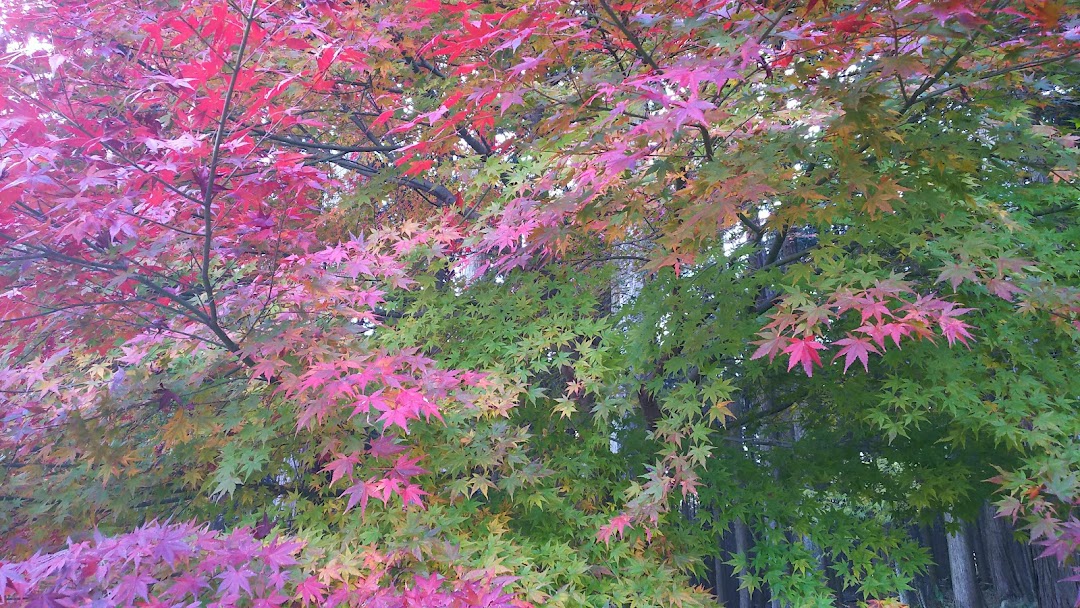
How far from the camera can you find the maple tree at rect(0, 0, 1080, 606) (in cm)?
276

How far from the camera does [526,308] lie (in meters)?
4.13

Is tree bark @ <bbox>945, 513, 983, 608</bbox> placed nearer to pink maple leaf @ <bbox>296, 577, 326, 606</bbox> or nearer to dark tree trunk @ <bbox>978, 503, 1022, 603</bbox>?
dark tree trunk @ <bbox>978, 503, 1022, 603</bbox>

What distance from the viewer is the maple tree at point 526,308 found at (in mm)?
2760

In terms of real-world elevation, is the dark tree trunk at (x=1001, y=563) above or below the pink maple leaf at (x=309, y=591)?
below

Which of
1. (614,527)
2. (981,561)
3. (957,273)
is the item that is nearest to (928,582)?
(981,561)

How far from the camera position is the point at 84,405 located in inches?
126

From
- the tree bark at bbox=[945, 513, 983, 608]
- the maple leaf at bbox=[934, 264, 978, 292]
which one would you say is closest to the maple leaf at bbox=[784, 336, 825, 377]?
the maple leaf at bbox=[934, 264, 978, 292]

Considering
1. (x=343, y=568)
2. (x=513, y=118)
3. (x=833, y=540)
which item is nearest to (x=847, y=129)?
(x=513, y=118)

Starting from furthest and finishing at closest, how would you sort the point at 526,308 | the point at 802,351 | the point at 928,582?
the point at 928,582 → the point at 526,308 → the point at 802,351

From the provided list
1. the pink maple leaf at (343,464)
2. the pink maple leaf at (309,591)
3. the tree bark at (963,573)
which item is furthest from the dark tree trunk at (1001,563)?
the pink maple leaf at (309,591)

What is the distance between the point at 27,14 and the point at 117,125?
5.87 feet

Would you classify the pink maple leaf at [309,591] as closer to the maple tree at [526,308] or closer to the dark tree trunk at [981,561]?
the maple tree at [526,308]

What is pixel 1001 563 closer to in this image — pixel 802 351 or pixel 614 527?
pixel 614 527

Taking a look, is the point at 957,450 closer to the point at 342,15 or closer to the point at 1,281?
the point at 342,15
